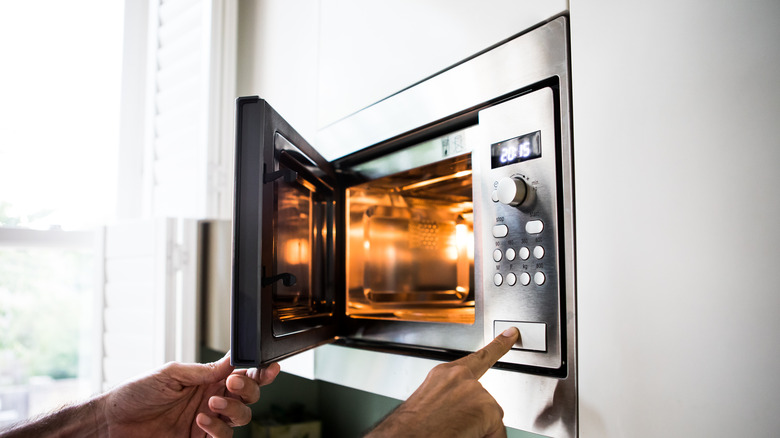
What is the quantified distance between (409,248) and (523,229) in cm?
42

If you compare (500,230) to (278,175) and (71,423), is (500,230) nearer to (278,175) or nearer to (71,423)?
(278,175)

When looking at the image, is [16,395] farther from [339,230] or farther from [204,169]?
[339,230]

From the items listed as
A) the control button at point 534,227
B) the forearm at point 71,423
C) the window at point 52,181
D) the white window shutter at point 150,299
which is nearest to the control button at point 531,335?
the control button at point 534,227

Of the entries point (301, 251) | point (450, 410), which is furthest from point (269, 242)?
point (450, 410)

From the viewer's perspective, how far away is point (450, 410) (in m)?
0.54

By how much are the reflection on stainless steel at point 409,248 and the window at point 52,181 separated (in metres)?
1.13

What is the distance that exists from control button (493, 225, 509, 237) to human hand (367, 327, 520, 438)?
0.53ft

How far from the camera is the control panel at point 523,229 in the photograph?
1.94 ft

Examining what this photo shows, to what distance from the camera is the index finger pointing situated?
0.58 metres

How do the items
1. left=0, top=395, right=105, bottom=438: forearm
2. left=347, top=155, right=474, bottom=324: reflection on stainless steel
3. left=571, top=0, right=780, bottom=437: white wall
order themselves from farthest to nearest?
left=347, top=155, right=474, bottom=324: reflection on stainless steel
left=0, top=395, right=105, bottom=438: forearm
left=571, top=0, right=780, bottom=437: white wall

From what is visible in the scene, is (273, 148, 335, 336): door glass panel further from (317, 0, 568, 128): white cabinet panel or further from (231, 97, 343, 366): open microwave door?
(317, 0, 568, 128): white cabinet panel

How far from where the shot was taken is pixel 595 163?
0.55 meters

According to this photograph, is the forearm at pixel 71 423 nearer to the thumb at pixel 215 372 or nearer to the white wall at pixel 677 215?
the thumb at pixel 215 372

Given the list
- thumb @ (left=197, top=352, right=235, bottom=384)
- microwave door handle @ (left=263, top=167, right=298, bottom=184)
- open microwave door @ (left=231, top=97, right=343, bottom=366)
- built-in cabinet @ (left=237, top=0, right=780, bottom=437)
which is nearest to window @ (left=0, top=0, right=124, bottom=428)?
thumb @ (left=197, top=352, right=235, bottom=384)
